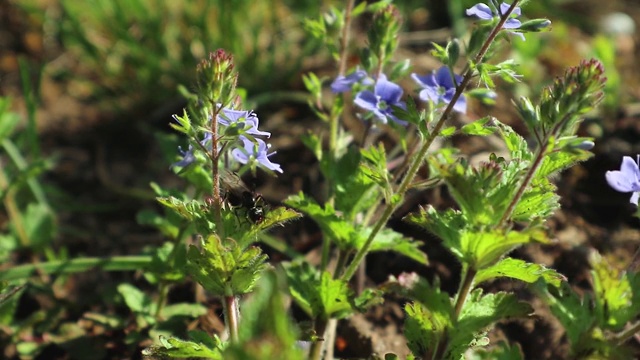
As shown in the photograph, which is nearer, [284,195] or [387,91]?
[387,91]

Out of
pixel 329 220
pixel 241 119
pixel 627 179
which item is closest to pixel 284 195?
pixel 329 220

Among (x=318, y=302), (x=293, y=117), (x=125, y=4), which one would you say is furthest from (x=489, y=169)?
(x=125, y=4)

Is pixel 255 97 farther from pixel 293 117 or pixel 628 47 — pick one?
pixel 628 47

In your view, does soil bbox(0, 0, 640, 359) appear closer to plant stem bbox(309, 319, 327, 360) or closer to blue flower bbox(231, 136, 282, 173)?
plant stem bbox(309, 319, 327, 360)

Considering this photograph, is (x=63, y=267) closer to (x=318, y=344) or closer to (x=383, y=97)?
(x=318, y=344)

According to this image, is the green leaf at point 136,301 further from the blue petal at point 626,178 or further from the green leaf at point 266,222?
the blue petal at point 626,178

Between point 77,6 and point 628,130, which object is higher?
point 77,6
